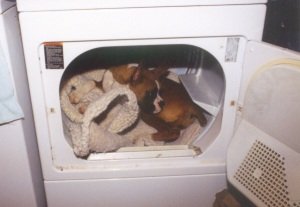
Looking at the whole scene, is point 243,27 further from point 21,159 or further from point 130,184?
point 21,159

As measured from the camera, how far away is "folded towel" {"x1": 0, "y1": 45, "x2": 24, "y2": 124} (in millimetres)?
776

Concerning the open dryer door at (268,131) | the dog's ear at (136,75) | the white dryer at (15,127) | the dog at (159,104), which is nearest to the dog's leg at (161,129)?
the dog at (159,104)

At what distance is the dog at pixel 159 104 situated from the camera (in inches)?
46.1

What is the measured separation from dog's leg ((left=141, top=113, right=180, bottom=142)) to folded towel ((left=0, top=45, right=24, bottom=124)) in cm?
51

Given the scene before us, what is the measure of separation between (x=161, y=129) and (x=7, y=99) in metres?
0.58

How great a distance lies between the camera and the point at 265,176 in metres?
0.77

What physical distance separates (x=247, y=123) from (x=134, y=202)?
19.9 inches

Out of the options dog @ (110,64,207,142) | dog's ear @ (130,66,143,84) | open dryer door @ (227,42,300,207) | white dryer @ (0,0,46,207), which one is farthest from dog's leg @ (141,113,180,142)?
white dryer @ (0,0,46,207)

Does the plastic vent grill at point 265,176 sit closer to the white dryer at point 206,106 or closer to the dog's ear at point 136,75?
the white dryer at point 206,106

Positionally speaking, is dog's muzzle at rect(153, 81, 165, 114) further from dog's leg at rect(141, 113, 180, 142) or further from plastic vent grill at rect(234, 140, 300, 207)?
plastic vent grill at rect(234, 140, 300, 207)

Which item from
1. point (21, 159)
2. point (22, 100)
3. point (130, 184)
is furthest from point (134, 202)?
point (22, 100)

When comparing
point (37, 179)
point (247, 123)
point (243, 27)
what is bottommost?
point (37, 179)

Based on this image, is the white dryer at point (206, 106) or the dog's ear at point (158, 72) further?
the dog's ear at point (158, 72)

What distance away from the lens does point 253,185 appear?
31.5 inches
